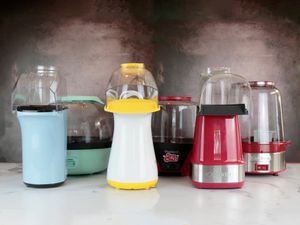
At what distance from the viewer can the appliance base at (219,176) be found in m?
0.85

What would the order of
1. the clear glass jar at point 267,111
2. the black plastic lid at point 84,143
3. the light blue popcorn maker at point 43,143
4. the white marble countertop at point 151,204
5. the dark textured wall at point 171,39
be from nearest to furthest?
the white marble countertop at point 151,204 → the light blue popcorn maker at point 43,143 → the black plastic lid at point 84,143 → the clear glass jar at point 267,111 → the dark textured wall at point 171,39

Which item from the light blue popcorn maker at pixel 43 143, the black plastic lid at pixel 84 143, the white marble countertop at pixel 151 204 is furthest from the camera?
the black plastic lid at pixel 84 143

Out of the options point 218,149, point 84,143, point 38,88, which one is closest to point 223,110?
point 218,149

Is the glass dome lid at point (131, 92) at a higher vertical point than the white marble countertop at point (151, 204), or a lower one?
higher

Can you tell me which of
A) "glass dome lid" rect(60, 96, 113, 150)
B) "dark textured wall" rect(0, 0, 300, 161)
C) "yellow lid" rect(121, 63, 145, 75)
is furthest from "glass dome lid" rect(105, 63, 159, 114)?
"dark textured wall" rect(0, 0, 300, 161)

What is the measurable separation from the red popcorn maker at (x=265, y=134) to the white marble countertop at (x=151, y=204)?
48 millimetres

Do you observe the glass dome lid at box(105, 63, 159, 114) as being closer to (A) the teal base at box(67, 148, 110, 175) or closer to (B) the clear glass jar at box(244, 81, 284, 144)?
(A) the teal base at box(67, 148, 110, 175)

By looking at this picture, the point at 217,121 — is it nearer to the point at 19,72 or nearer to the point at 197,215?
the point at 197,215

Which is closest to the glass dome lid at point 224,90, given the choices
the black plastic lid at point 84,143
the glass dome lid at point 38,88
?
the black plastic lid at point 84,143

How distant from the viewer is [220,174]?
0.85m

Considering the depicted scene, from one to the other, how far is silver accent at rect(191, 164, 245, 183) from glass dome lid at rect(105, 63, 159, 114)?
0.18 meters

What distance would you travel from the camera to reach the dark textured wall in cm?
119

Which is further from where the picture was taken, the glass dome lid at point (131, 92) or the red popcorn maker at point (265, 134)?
the red popcorn maker at point (265, 134)

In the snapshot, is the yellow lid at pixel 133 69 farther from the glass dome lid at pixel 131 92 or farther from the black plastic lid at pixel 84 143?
the black plastic lid at pixel 84 143
